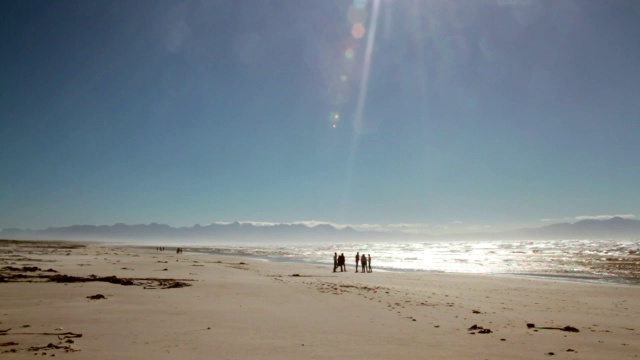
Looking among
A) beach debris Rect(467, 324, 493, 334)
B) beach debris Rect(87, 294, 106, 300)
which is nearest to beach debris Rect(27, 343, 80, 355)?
beach debris Rect(87, 294, 106, 300)

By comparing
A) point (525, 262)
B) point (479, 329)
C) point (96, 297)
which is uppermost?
point (479, 329)

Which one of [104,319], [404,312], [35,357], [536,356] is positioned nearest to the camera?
[35,357]

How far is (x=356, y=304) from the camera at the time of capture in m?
15.0

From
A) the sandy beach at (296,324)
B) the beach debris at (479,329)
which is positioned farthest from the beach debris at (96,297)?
the beach debris at (479,329)

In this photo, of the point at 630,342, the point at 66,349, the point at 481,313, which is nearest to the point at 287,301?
the point at 481,313

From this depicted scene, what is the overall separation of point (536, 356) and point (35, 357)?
1007 cm

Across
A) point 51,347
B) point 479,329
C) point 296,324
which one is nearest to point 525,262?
point 479,329

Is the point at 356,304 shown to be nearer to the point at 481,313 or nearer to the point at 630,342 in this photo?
the point at 481,313

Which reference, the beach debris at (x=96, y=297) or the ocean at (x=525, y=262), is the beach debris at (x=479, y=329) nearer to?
the beach debris at (x=96, y=297)

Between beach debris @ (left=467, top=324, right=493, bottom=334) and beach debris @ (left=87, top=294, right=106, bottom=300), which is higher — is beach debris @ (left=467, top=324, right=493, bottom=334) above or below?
above

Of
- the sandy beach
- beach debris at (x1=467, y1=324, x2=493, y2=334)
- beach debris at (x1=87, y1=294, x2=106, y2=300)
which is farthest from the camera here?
beach debris at (x1=87, y1=294, x2=106, y2=300)

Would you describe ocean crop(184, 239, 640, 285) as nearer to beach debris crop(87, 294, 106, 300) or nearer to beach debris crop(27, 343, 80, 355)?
beach debris crop(87, 294, 106, 300)

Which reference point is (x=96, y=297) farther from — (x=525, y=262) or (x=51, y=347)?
→ (x=525, y=262)

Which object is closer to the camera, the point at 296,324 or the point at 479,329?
the point at 479,329
